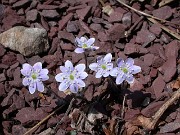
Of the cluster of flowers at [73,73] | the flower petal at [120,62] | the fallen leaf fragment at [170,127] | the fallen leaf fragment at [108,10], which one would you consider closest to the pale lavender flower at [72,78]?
the cluster of flowers at [73,73]

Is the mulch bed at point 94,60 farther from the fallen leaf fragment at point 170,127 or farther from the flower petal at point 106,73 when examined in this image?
the flower petal at point 106,73

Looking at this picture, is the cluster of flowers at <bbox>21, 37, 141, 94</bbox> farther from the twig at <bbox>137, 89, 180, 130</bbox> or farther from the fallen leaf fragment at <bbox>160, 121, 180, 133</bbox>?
the fallen leaf fragment at <bbox>160, 121, 180, 133</bbox>

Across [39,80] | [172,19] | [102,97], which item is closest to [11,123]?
[39,80]

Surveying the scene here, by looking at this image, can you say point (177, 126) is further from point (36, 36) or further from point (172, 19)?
point (36, 36)

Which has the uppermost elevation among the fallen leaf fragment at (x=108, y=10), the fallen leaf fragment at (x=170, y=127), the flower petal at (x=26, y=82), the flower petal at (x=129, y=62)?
the fallen leaf fragment at (x=108, y=10)

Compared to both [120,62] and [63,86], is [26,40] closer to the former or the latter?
[63,86]
